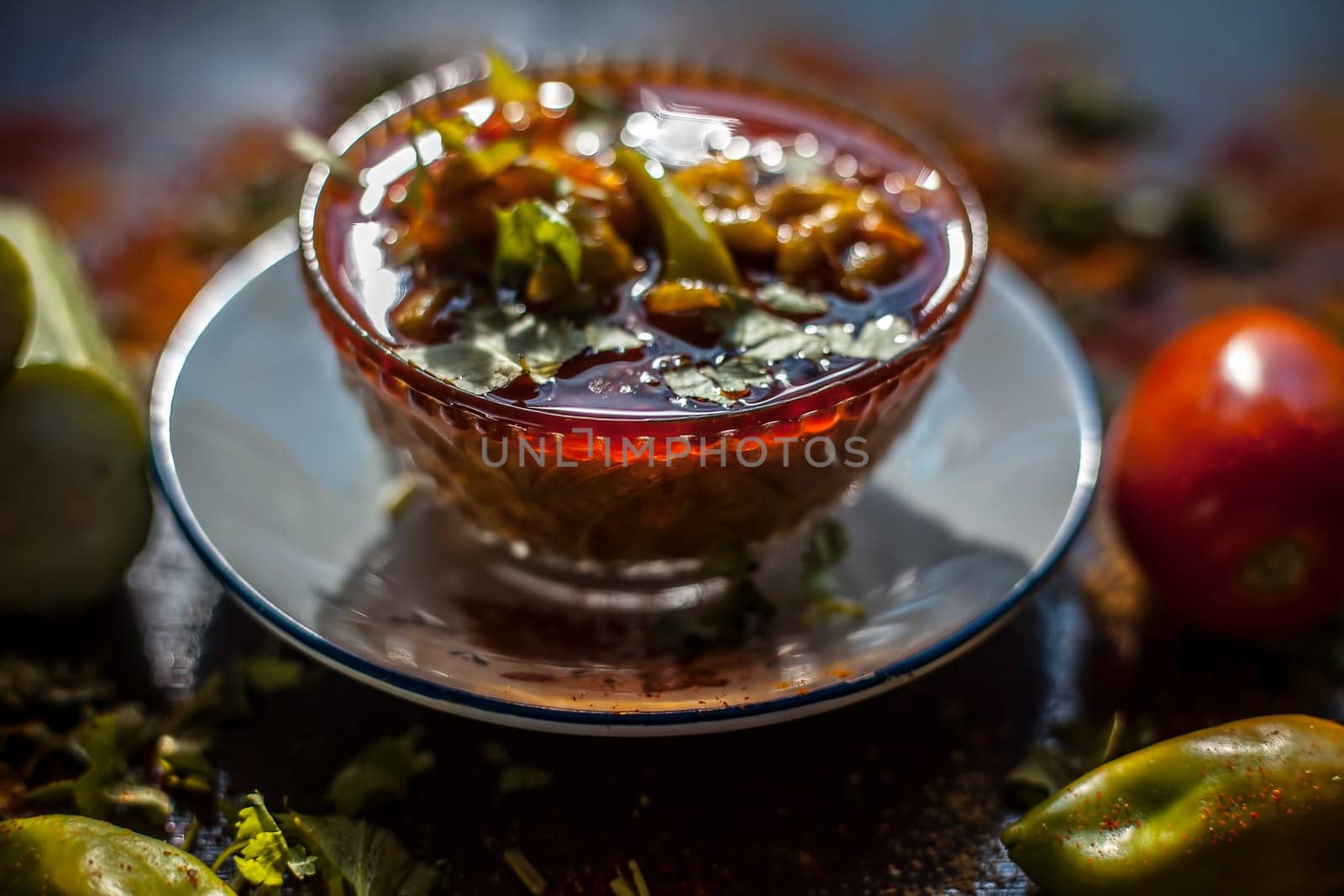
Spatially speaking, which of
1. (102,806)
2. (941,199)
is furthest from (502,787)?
(941,199)

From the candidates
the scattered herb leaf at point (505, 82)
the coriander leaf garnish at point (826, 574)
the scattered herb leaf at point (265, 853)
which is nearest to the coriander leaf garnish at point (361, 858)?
the scattered herb leaf at point (265, 853)

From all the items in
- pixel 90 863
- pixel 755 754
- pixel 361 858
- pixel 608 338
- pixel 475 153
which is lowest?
pixel 755 754

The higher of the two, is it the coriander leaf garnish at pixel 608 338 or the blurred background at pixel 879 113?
the coriander leaf garnish at pixel 608 338

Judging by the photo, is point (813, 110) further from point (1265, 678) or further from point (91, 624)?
point (91, 624)

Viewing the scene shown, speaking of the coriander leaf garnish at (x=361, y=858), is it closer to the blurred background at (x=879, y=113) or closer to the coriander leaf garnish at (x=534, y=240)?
the blurred background at (x=879, y=113)

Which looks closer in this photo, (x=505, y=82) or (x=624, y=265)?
(x=624, y=265)

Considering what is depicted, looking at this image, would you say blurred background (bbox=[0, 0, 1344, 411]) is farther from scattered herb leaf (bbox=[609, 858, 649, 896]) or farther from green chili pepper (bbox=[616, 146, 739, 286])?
scattered herb leaf (bbox=[609, 858, 649, 896])

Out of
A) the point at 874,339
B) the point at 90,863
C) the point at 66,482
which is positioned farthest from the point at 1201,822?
the point at 66,482

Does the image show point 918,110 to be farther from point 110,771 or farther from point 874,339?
point 110,771
